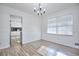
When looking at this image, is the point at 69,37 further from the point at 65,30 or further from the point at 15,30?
the point at 15,30

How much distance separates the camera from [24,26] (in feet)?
13.2

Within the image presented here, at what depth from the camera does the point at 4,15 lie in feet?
10.1

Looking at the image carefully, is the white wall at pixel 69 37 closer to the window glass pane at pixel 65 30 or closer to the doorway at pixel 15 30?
the window glass pane at pixel 65 30

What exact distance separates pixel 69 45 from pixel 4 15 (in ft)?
11.9

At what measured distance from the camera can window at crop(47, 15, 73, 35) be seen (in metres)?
3.46

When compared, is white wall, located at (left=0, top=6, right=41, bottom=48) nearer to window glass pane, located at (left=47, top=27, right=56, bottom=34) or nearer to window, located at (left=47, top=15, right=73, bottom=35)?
window glass pane, located at (left=47, top=27, right=56, bottom=34)

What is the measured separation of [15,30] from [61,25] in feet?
8.92

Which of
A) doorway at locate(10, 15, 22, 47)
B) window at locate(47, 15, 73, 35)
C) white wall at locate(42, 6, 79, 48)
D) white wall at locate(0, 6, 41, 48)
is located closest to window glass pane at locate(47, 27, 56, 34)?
window at locate(47, 15, 73, 35)

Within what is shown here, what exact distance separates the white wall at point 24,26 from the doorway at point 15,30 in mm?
198

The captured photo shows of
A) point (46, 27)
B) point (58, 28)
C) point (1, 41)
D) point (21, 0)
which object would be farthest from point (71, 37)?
point (1, 41)

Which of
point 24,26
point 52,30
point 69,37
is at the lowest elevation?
point 69,37

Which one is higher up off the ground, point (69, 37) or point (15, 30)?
point (15, 30)

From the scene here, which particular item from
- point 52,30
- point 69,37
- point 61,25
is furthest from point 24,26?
point 69,37

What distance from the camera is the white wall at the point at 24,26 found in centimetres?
301
